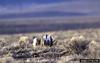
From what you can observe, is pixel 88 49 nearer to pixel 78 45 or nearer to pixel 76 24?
pixel 78 45

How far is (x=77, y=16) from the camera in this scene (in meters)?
55.4

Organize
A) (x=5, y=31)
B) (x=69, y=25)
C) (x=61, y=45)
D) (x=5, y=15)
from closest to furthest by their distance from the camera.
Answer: (x=61, y=45) → (x=5, y=15) → (x=5, y=31) → (x=69, y=25)

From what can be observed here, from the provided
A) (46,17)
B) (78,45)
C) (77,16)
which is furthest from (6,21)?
(78,45)

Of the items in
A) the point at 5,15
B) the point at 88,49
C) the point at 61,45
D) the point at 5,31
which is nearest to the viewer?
the point at 88,49

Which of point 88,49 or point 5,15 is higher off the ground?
point 5,15

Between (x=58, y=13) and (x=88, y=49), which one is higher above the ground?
(x=58, y=13)

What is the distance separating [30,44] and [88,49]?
519 centimetres

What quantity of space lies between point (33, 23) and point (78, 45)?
19199 mm

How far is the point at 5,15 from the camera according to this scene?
46938mm

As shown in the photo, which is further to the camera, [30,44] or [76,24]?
[76,24]

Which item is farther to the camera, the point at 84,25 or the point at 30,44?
the point at 84,25

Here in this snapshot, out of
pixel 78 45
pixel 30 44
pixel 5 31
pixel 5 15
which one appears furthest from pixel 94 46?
pixel 5 31

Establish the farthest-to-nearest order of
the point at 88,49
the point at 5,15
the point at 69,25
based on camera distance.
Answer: the point at 69,25 < the point at 5,15 < the point at 88,49

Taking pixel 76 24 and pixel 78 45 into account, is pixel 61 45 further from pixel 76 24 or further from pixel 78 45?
pixel 76 24
